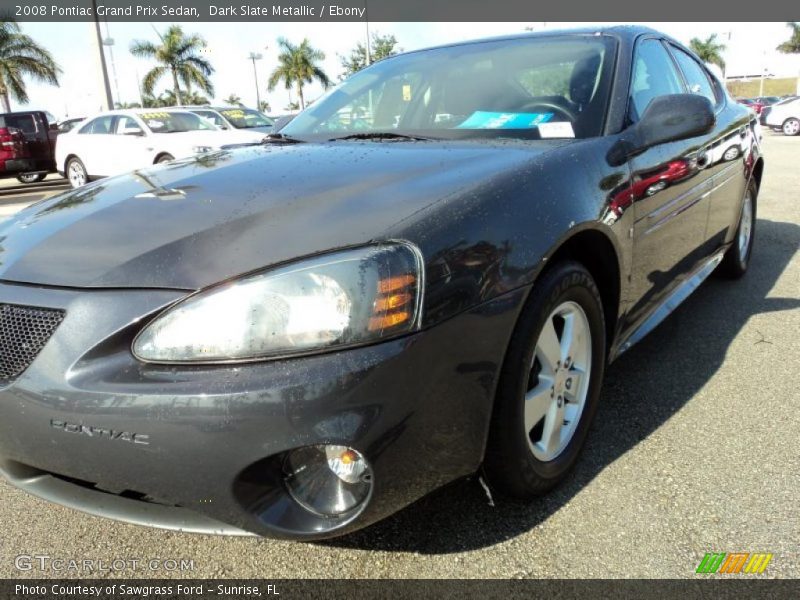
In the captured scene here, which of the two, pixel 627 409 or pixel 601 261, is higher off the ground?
pixel 601 261

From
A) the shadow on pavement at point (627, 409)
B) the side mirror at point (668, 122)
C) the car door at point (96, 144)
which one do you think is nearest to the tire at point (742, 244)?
the shadow on pavement at point (627, 409)

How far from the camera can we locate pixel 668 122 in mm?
2299

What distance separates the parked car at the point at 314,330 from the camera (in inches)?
53.7

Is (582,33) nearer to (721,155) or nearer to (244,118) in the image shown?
(721,155)

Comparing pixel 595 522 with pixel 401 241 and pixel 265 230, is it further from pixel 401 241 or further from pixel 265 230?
pixel 265 230

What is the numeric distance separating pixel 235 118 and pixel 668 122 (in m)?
12.1

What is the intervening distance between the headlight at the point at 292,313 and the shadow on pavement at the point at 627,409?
0.55m

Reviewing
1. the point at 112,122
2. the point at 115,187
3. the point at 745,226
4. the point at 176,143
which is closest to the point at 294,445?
the point at 115,187

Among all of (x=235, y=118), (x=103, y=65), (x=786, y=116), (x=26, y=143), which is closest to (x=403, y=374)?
(x=235, y=118)

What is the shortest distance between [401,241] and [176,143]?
10.3 m

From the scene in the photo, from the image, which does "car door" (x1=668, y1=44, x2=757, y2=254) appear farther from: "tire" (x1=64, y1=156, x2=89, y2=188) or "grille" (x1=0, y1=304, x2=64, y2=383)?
"tire" (x1=64, y1=156, x2=89, y2=188)

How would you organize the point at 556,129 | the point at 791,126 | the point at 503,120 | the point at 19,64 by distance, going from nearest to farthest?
the point at 556,129, the point at 503,120, the point at 791,126, the point at 19,64

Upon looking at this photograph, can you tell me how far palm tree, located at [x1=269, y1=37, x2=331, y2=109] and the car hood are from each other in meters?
41.6

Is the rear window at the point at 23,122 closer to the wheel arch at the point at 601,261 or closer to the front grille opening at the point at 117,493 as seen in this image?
the front grille opening at the point at 117,493
